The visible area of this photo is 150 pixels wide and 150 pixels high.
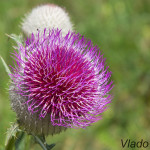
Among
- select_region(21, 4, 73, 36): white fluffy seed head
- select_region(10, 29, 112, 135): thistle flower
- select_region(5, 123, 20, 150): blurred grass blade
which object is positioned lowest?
select_region(5, 123, 20, 150): blurred grass blade

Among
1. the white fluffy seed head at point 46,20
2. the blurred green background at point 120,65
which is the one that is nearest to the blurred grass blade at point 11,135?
the white fluffy seed head at point 46,20

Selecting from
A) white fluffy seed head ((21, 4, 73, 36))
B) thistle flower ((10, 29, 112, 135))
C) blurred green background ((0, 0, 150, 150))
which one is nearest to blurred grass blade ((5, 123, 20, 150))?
thistle flower ((10, 29, 112, 135))

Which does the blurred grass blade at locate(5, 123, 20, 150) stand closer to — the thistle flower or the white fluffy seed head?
the thistle flower

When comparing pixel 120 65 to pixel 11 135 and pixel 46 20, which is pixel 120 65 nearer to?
pixel 46 20

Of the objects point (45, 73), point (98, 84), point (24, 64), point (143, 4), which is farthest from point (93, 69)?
point (143, 4)

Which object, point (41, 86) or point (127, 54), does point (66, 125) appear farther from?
point (127, 54)

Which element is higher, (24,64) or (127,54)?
(127,54)

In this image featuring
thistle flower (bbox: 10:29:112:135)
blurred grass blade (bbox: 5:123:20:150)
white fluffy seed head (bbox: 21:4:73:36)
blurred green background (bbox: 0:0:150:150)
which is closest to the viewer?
blurred grass blade (bbox: 5:123:20:150)

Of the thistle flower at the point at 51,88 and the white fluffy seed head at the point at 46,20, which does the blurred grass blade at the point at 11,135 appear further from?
the white fluffy seed head at the point at 46,20
